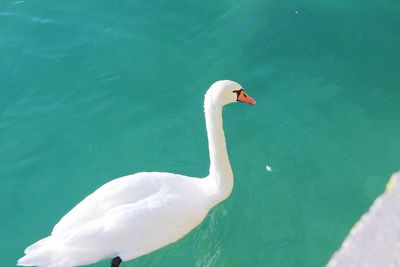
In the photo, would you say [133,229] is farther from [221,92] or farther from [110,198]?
[221,92]

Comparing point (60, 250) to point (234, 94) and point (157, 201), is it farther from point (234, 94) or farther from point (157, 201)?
point (234, 94)

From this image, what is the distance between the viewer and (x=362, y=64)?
566cm

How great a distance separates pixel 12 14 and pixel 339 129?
4.14 metres

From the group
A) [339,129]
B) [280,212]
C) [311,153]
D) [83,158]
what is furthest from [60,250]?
[339,129]

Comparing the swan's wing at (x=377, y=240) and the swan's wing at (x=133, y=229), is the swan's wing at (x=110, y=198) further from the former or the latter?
the swan's wing at (x=377, y=240)

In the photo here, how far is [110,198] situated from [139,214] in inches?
11.6

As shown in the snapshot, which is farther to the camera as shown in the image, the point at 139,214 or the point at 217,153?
the point at 217,153

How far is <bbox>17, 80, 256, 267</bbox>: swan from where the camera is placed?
3.81 m

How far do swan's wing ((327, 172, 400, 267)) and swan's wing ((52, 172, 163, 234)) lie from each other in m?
3.04

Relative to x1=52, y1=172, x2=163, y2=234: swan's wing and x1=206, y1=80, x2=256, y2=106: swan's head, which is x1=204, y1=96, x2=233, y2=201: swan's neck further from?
x1=52, y1=172, x2=163, y2=234: swan's wing

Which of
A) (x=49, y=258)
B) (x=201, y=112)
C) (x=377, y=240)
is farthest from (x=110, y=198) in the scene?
(x=377, y=240)

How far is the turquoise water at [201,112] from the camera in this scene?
4492 millimetres

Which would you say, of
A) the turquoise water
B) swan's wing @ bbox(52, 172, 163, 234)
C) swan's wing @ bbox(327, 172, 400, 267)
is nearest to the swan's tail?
swan's wing @ bbox(52, 172, 163, 234)

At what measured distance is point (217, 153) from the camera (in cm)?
423
